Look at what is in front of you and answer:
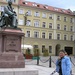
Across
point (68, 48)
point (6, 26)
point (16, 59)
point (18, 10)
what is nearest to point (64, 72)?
point (16, 59)

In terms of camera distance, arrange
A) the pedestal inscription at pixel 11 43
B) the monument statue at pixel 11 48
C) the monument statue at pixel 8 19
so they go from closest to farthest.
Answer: the monument statue at pixel 11 48
the pedestal inscription at pixel 11 43
the monument statue at pixel 8 19

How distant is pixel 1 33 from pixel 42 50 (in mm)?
38281

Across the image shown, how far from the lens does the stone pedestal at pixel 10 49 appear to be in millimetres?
9845

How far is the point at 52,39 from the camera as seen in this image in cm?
4997

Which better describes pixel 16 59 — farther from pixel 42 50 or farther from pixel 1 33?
pixel 42 50

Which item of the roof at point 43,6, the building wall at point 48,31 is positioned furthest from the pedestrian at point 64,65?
the roof at point 43,6

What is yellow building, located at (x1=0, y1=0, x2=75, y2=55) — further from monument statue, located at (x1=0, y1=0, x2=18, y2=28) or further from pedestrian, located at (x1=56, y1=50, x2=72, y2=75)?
pedestrian, located at (x1=56, y1=50, x2=72, y2=75)

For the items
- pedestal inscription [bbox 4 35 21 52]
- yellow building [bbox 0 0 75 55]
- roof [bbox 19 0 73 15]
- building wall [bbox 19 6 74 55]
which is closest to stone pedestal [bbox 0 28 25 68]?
pedestal inscription [bbox 4 35 21 52]

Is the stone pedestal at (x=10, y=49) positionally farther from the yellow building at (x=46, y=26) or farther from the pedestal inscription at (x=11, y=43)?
the yellow building at (x=46, y=26)

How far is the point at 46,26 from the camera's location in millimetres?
49781

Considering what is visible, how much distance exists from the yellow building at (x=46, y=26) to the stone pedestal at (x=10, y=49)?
3443 centimetres

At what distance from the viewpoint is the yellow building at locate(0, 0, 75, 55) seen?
152 feet

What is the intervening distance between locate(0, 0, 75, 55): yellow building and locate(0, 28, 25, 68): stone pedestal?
1356 inches

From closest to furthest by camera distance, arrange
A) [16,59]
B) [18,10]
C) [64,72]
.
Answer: [64,72] → [16,59] → [18,10]
